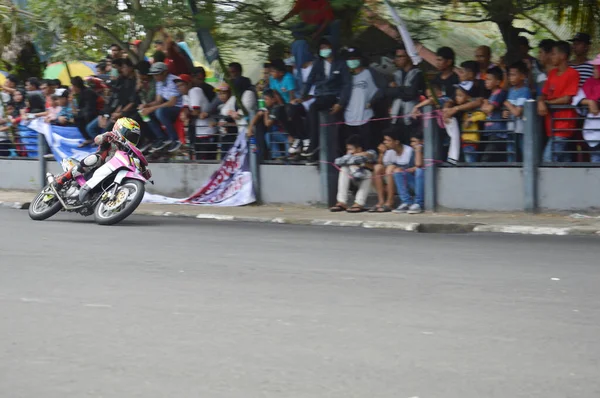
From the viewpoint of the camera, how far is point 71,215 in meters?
15.7

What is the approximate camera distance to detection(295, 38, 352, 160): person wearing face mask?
15.2 meters

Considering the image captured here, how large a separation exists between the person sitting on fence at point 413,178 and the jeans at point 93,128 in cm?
671

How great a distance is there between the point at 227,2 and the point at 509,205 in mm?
5437

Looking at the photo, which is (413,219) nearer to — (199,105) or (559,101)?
(559,101)

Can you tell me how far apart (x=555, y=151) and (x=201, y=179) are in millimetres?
6368

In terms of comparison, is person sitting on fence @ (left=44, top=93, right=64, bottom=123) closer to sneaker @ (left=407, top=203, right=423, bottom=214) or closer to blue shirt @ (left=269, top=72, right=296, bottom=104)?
blue shirt @ (left=269, top=72, right=296, bottom=104)

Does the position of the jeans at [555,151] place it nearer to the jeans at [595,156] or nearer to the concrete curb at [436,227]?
the jeans at [595,156]

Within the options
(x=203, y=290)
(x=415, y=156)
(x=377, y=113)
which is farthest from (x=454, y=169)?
(x=203, y=290)

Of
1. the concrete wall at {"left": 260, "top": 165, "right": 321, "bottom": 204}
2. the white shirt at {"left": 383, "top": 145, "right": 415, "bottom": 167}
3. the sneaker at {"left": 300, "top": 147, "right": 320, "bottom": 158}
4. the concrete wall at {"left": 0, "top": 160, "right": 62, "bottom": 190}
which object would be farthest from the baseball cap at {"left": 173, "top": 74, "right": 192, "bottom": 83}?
the white shirt at {"left": 383, "top": 145, "right": 415, "bottom": 167}

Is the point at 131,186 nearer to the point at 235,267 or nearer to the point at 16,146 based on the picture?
the point at 235,267

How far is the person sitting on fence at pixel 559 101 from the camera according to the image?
13.4 m

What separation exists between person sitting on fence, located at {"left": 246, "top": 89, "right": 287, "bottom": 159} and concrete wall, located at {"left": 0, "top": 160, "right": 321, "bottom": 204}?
39 cm

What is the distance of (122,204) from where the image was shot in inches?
539

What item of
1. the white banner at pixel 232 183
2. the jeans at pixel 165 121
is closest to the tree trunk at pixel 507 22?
the white banner at pixel 232 183
